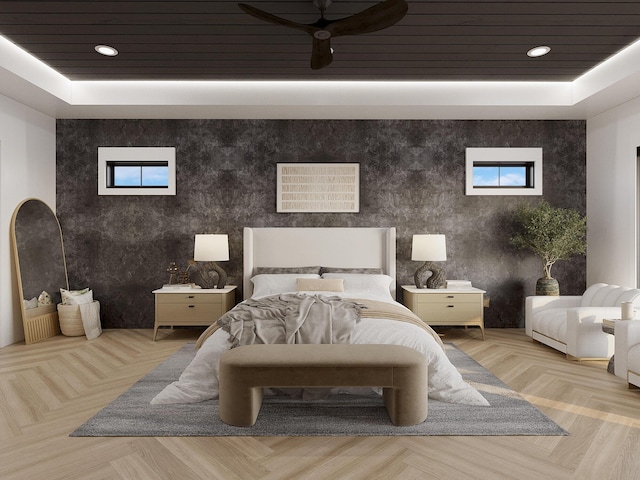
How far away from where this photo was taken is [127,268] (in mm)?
5602

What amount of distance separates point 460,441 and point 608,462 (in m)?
0.70

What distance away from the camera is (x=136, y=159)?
5551mm

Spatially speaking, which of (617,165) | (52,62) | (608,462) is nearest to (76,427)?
(608,462)

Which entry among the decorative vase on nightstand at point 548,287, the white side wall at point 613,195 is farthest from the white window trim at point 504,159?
the decorative vase on nightstand at point 548,287

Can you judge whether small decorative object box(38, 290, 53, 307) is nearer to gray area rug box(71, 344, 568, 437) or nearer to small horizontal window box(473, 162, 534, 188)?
gray area rug box(71, 344, 568, 437)

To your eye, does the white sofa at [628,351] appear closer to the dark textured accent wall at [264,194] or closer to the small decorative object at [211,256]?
the dark textured accent wall at [264,194]

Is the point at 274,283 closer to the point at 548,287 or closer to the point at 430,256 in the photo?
the point at 430,256

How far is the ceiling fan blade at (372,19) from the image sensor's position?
8.65 ft

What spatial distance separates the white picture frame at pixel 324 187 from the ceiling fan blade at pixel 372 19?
2609 mm

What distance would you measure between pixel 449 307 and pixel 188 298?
2.86 m

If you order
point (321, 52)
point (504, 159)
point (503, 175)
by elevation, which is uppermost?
point (321, 52)

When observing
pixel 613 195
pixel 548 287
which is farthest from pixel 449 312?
pixel 613 195

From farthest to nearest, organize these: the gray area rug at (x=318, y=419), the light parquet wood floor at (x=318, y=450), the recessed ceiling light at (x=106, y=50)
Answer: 1. the recessed ceiling light at (x=106, y=50)
2. the gray area rug at (x=318, y=419)
3. the light parquet wood floor at (x=318, y=450)

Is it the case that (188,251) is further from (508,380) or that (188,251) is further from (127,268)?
(508,380)
